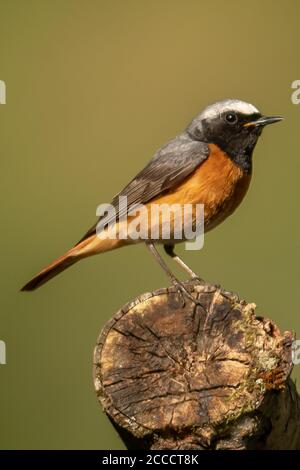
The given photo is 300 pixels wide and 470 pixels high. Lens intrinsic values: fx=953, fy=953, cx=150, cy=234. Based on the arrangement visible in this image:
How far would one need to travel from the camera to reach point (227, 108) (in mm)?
6383

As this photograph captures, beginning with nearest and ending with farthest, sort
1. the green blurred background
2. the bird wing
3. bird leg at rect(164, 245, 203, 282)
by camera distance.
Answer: the bird wing → bird leg at rect(164, 245, 203, 282) → the green blurred background

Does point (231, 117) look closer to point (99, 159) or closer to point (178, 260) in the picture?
point (178, 260)

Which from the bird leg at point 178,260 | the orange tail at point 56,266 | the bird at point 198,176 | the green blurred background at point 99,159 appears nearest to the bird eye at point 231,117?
the bird at point 198,176

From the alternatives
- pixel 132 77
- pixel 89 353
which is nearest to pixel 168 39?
pixel 132 77

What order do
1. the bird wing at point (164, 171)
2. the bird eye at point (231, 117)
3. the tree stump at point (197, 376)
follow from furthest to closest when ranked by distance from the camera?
1. the bird eye at point (231, 117)
2. the bird wing at point (164, 171)
3. the tree stump at point (197, 376)

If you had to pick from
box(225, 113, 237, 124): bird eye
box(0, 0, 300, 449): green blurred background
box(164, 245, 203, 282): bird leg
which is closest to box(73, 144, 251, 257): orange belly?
box(225, 113, 237, 124): bird eye

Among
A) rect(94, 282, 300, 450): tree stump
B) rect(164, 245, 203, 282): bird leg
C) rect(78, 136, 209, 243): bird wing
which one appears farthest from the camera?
rect(164, 245, 203, 282): bird leg

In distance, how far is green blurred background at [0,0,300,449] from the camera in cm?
758

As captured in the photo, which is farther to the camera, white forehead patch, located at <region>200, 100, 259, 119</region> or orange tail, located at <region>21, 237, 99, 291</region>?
orange tail, located at <region>21, 237, 99, 291</region>

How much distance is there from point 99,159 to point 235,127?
10.4 ft

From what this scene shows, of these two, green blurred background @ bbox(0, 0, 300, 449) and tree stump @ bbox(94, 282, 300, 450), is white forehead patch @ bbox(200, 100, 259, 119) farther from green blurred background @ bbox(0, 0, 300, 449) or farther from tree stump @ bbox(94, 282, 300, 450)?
tree stump @ bbox(94, 282, 300, 450)

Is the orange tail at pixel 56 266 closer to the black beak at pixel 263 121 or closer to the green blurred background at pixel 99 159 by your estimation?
the green blurred background at pixel 99 159

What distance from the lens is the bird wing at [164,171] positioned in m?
6.27

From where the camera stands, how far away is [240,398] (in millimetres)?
4367
